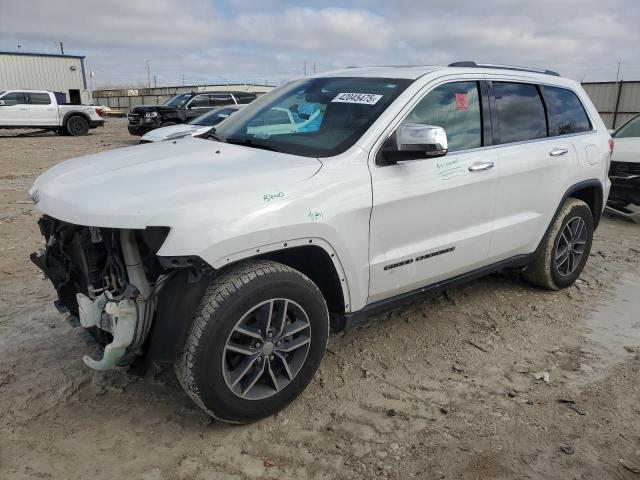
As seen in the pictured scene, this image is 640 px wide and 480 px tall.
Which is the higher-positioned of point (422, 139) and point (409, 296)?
point (422, 139)

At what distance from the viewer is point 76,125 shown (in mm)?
21547

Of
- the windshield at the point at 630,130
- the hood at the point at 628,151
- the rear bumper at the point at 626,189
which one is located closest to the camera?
the rear bumper at the point at 626,189

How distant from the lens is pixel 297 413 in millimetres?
3004

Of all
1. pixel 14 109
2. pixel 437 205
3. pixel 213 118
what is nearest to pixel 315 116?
pixel 437 205

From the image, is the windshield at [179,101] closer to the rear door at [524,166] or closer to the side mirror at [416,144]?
the rear door at [524,166]

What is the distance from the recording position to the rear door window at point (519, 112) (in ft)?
13.0

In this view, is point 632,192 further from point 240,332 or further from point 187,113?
point 187,113

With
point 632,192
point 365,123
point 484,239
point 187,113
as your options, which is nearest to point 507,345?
point 484,239

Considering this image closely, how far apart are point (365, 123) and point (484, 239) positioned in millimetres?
1271

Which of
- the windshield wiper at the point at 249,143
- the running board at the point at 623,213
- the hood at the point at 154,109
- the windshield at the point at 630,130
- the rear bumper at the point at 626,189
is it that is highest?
the windshield wiper at the point at 249,143

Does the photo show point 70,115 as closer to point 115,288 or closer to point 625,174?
point 625,174

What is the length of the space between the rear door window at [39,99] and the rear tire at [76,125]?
985mm

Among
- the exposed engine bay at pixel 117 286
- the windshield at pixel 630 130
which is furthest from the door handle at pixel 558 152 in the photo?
the windshield at pixel 630 130

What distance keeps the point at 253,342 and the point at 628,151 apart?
718cm
